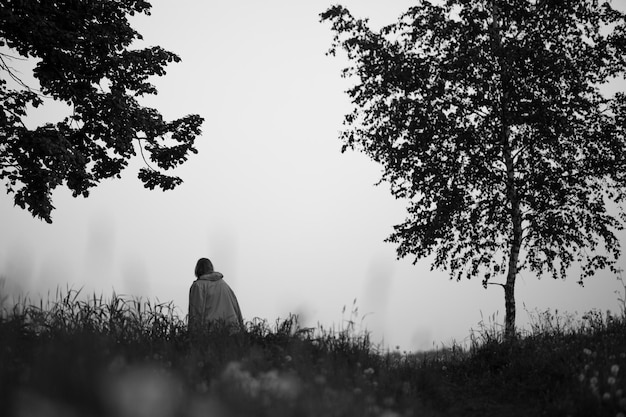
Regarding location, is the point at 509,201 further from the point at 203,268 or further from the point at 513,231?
the point at 203,268

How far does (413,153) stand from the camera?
14375 millimetres

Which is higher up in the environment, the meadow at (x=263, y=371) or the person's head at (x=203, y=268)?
the person's head at (x=203, y=268)

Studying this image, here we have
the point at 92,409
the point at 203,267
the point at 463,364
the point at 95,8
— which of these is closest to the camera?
the point at 92,409

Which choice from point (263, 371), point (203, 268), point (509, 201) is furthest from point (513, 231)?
point (263, 371)

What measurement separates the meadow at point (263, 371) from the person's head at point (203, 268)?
1962 millimetres

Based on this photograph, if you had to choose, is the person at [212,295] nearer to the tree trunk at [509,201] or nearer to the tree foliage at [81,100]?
the tree foliage at [81,100]

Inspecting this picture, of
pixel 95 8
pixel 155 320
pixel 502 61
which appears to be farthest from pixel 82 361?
pixel 502 61

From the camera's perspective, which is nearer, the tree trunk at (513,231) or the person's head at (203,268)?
the person's head at (203,268)

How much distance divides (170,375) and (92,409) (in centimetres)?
88

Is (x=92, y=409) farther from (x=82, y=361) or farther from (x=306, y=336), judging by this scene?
(x=306, y=336)

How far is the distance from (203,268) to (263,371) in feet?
13.8

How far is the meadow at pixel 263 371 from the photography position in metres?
4.06

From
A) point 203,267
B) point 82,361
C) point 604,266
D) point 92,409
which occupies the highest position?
point 604,266

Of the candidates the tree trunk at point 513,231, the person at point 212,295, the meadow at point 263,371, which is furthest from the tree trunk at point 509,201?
the person at point 212,295
